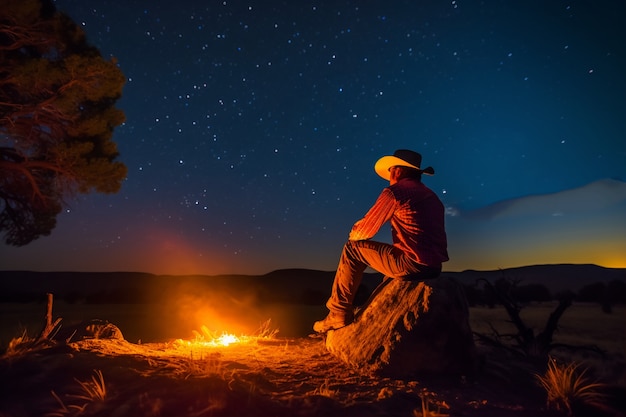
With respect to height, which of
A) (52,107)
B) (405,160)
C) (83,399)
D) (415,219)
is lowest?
(83,399)

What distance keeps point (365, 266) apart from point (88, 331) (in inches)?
174

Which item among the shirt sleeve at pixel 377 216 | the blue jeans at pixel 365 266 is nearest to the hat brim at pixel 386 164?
the shirt sleeve at pixel 377 216

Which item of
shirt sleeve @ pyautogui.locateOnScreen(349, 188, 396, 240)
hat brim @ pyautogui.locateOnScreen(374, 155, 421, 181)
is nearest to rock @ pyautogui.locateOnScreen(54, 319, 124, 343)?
shirt sleeve @ pyautogui.locateOnScreen(349, 188, 396, 240)

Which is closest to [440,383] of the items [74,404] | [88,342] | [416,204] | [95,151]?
[416,204]

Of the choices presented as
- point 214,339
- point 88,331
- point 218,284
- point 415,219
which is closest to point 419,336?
point 415,219

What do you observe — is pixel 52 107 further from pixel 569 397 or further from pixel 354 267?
pixel 569 397

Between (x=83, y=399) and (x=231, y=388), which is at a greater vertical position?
(x=231, y=388)

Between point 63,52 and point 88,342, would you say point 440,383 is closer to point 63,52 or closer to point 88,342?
point 88,342

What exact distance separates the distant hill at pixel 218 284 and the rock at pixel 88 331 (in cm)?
2602

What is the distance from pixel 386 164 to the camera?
584cm

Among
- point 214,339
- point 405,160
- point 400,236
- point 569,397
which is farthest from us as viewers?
point 214,339

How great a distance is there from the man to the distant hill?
86.8 ft

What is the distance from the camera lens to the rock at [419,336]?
15.7 ft

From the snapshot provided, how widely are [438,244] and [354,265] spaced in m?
1.19
